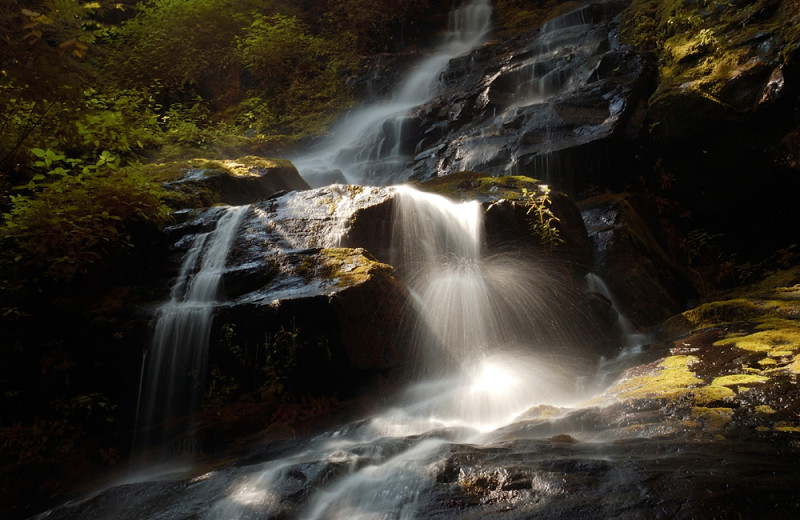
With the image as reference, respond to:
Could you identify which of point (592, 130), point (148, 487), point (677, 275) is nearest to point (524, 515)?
point (148, 487)

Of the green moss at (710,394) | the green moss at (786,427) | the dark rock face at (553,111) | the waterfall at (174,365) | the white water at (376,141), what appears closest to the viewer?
the green moss at (786,427)

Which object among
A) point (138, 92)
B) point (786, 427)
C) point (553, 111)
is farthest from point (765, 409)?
point (138, 92)

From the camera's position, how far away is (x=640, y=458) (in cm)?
232

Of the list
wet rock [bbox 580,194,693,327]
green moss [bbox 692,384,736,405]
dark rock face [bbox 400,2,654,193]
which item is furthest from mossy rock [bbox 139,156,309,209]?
green moss [bbox 692,384,736,405]

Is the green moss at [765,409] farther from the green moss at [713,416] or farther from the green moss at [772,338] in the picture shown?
the green moss at [772,338]

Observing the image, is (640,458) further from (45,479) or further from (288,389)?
(45,479)

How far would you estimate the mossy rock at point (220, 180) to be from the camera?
265 inches

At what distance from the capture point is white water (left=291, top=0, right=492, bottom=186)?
407 inches

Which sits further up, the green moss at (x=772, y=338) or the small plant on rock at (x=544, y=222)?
the small plant on rock at (x=544, y=222)

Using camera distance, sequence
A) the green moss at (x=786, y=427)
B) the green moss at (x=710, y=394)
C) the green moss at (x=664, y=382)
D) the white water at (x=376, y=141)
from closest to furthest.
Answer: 1. the green moss at (x=786, y=427)
2. the green moss at (x=710, y=394)
3. the green moss at (x=664, y=382)
4. the white water at (x=376, y=141)

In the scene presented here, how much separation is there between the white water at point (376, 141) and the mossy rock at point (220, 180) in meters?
2.14

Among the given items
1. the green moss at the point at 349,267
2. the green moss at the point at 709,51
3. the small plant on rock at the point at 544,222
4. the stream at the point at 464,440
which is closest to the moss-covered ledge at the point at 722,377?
the stream at the point at 464,440

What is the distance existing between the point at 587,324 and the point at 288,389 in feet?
12.6

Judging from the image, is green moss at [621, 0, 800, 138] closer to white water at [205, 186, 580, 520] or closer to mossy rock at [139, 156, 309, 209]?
white water at [205, 186, 580, 520]
